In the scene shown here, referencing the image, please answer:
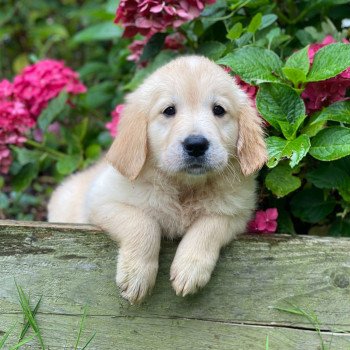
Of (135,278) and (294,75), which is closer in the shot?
(135,278)

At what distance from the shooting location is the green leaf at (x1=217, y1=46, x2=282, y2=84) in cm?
286

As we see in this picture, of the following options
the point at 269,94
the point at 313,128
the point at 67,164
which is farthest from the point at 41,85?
the point at 313,128

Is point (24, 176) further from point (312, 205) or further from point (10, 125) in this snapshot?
point (312, 205)

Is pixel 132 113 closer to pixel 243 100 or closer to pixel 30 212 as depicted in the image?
pixel 243 100

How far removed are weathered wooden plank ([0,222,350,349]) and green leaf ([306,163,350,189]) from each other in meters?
0.35

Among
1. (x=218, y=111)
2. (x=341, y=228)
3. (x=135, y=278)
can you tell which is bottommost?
(x=341, y=228)

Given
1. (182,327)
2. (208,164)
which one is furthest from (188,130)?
(182,327)

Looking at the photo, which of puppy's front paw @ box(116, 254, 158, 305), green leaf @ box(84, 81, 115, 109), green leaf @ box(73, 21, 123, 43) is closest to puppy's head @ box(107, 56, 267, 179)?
puppy's front paw @ box(116, 254, 158, 305)

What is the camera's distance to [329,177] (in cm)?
301

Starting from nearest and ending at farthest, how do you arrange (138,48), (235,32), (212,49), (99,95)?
(235,32) → (212,49) → (138,48) → (99,95)

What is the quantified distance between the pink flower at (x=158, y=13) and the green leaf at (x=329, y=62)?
0.70m

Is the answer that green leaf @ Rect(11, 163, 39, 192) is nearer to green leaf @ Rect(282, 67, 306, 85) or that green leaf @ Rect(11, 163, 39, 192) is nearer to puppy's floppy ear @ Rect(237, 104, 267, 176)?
puppy's floppy ear @ Rect(237, 104, 267, 176)

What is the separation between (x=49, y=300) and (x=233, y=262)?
2.59 feet

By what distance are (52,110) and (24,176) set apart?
1.43 ft
